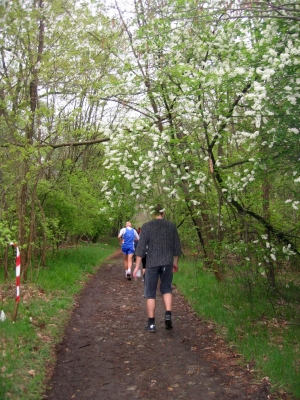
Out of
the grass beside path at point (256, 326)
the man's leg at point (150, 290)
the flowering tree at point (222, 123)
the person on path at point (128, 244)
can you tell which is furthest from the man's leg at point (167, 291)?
the person on path at point (128, 244)

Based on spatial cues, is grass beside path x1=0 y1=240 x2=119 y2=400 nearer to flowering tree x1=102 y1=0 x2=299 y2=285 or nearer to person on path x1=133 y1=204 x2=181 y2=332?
person on path x1=133 y1=204 x2=181 y2=332

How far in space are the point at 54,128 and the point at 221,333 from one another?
658cm

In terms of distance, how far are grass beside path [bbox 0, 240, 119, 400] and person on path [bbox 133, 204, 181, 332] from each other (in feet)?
4.99

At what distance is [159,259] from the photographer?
6992mm

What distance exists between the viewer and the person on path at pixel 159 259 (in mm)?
6977

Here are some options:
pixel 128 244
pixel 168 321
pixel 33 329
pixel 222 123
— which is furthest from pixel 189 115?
pixel 128 244

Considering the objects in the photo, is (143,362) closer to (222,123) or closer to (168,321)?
(168,321)

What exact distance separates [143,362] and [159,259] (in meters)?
1.83

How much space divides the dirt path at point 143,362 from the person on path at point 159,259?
0.42m

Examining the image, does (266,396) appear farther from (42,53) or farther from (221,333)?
(42,53)

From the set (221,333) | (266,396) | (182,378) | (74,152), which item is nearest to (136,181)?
(221,333)

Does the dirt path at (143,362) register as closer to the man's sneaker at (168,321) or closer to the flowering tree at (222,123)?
the man's sneaker at (168,321)

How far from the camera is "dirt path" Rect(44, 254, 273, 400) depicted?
15.1ft

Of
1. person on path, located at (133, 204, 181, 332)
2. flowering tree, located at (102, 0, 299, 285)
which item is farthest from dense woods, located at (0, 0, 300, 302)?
person on path, located at (133, 204, 181, 332)
